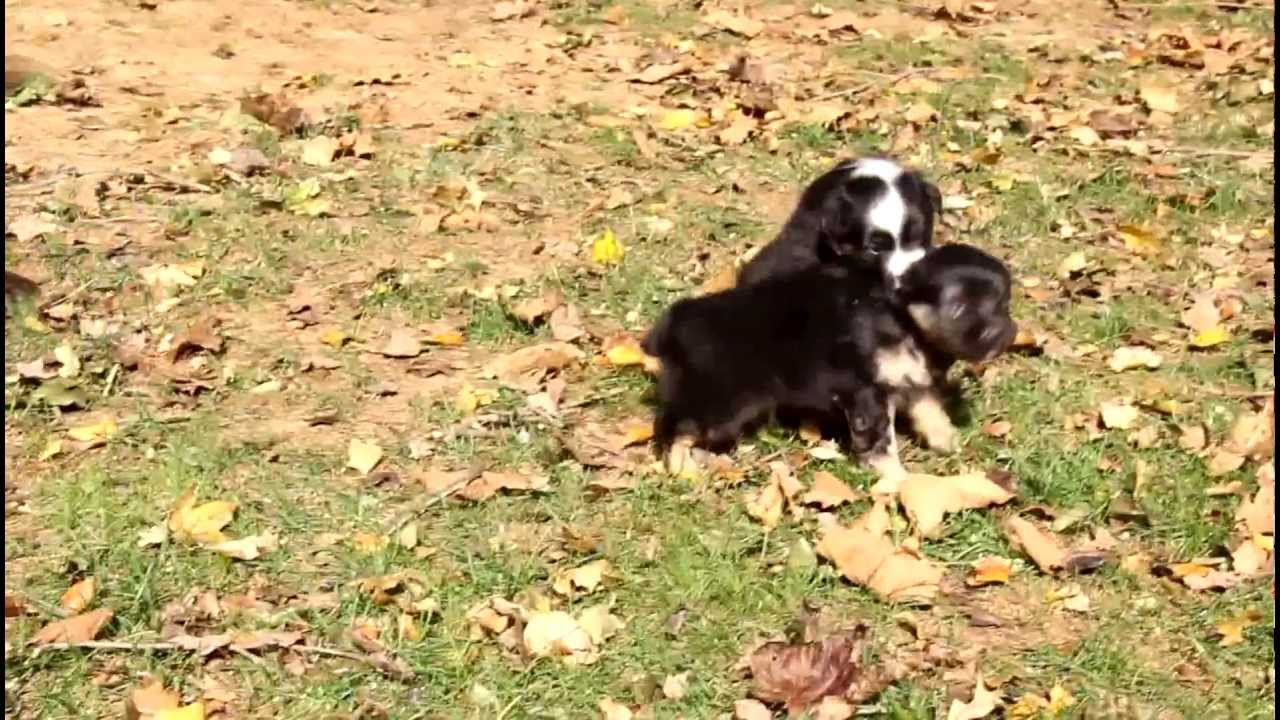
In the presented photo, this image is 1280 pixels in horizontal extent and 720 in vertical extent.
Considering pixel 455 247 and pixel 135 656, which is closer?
pixel 135 656

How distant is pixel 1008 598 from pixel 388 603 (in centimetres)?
198

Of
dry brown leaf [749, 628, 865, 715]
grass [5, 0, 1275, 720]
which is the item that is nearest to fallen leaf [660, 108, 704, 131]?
grass [5, 0, 1275, 720]

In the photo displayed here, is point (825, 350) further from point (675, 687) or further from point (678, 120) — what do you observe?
point (678, 120)

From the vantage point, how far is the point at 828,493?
A: 5344mm

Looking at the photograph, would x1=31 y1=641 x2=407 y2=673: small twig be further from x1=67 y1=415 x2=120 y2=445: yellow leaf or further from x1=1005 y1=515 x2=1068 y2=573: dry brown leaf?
x1=1005 y1=515 x2=1068 y2=573: dry brown leaf

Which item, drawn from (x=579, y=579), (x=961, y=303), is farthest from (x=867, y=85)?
(x=579, y=579)

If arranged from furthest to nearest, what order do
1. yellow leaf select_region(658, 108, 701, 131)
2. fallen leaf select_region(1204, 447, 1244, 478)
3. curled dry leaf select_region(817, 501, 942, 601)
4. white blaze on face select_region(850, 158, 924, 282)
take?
yellow leaf select_region(658, 108, 701, 131) < white blaze on face select_region(850, 158, 924, 282) < fallen leaf select_region(1204, 447, 1244, 478) < curled dry leaf select_region(817, 501, 942, 601)

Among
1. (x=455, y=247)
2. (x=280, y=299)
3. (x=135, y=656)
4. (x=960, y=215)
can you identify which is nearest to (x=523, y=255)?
(x=455, y=247)

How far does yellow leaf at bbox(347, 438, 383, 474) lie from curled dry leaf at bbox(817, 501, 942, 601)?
67.0 inches

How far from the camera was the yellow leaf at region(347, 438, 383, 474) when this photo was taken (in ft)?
18.3

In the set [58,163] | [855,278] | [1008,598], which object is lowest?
[58,163]

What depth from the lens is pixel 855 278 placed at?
563 cm

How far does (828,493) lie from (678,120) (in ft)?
13.9

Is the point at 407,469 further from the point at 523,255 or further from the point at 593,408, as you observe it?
the point at 523,255
